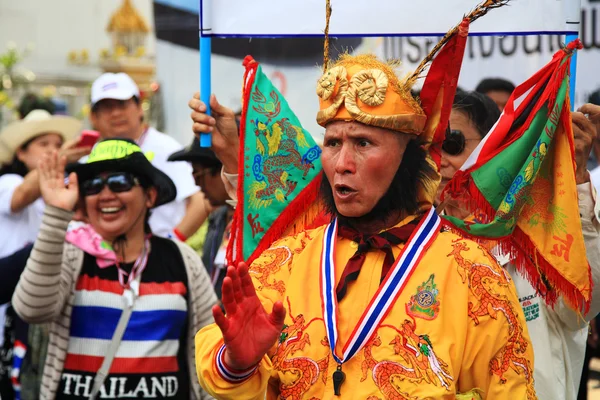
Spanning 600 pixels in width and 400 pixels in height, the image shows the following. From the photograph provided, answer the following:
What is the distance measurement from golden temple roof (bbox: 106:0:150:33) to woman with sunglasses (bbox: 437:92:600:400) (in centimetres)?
1805

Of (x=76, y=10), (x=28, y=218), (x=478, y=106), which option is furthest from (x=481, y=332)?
(x=76, y=10)

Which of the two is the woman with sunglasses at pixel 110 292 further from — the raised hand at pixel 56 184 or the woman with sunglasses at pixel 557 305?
the woman with sunglasses at pixel 557 305

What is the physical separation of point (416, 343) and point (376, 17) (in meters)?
1.51

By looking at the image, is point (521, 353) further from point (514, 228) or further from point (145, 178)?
point (145, 178)

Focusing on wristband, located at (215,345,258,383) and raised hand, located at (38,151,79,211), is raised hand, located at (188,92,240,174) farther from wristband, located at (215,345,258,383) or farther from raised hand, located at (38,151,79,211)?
wristband, located at (215,345,258,383)

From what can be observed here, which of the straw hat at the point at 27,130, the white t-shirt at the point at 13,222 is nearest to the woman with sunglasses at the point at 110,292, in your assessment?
the white t-shirt at the point at 13,222

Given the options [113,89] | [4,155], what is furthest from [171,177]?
[4,155]

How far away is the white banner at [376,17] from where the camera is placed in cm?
401

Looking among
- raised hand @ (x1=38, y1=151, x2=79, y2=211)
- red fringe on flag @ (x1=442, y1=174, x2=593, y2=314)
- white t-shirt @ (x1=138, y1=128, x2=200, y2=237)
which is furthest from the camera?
white t-shirt @ (x1=138, y1=128, x2=200, y2=237)

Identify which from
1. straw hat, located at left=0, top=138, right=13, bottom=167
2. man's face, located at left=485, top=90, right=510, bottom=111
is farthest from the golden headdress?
straw hat, located at left=0, top=138, right=13, bottom=167

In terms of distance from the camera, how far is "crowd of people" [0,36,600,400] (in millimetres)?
3121

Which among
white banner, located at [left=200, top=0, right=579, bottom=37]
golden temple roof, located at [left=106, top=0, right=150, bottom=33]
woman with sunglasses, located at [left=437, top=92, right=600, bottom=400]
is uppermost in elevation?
golden temple roof, located at [left=106, top=0, right=150, bottom=33]

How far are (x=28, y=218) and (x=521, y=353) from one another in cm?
454

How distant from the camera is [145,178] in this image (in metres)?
5.36
